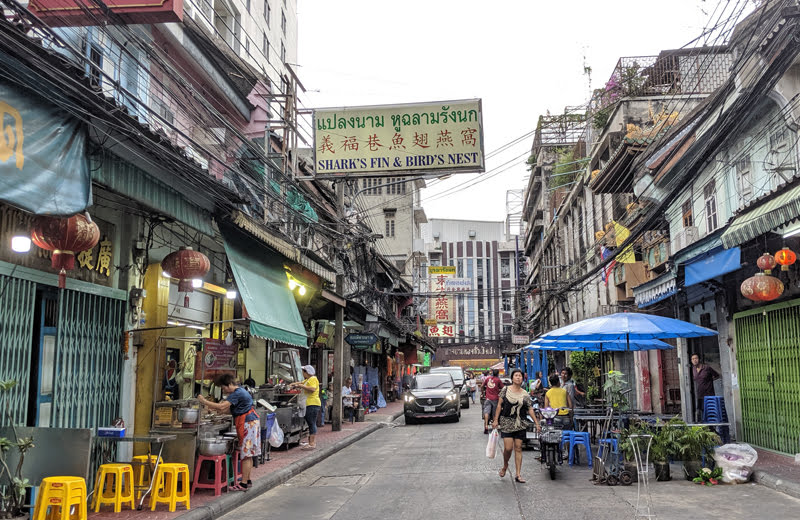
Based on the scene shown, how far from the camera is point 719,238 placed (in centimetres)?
1216

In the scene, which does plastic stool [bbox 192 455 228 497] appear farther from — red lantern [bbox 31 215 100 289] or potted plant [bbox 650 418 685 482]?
potted plant [bbox 650 418 685 482]

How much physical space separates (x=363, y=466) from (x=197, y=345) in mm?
4059

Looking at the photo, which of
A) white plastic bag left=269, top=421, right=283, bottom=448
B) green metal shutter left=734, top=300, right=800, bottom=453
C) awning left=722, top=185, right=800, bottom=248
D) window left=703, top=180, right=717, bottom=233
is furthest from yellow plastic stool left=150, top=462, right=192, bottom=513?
window left=703, top=180, right=717, bottom=233

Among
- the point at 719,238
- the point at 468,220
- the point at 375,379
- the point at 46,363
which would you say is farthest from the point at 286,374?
the point at 468,220

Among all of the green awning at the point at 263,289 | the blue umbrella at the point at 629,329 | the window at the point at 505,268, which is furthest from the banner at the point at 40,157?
the window at the point at 505,268

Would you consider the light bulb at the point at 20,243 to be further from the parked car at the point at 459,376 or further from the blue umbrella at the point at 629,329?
the parked car at the point at 459,376

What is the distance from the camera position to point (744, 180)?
48.4ft

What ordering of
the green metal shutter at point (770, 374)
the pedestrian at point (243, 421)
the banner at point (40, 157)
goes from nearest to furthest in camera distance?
1. the banner at point (40, 157)
2. the pedestrian at point (243, 421)
3. the green metal shutter at point (770, 374)

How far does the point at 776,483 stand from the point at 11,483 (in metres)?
9.74

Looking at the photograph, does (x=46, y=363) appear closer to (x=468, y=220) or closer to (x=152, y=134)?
(x=152, y=134)

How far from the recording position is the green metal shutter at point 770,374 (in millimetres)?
11578

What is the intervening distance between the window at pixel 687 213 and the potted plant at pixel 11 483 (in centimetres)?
1708

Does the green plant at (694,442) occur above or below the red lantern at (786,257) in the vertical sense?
below

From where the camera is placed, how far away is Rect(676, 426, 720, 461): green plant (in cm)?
1007
